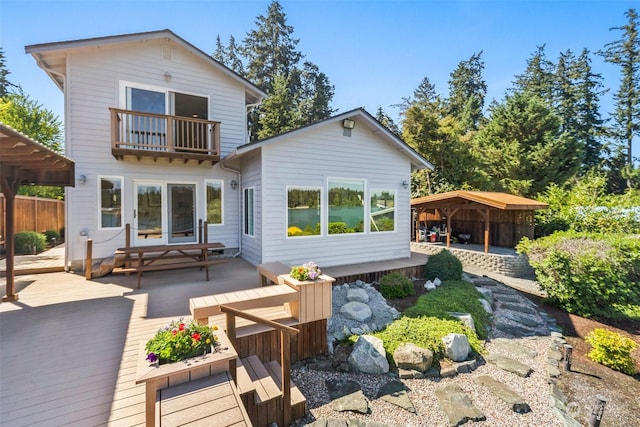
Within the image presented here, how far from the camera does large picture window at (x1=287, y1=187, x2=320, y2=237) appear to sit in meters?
7.34

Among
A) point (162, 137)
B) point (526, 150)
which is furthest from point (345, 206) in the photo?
point (526, 150)

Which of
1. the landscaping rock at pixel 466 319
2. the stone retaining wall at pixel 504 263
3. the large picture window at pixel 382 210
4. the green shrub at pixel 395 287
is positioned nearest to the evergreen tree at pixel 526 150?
the stone retaining wall at pixel 504 263

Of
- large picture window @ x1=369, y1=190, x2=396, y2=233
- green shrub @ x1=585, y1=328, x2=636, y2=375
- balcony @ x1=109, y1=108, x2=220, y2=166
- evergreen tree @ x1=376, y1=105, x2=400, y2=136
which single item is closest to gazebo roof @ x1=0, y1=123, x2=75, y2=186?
balcony @ x1=109, y1=108, x2=220, y2=166

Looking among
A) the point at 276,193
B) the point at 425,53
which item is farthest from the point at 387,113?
the point at 276,193

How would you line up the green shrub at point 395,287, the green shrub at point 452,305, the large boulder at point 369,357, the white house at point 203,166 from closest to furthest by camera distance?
the large boulder at point 369,357, the green shrub at point 452,305, the green shrub at point 395,287, the white house at point 203,166

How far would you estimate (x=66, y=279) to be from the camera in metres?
6.46

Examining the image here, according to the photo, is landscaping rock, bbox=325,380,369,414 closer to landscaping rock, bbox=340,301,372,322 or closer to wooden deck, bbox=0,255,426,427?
landscaping rock, bbox=340,301,372,322

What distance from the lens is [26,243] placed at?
31.9 ft

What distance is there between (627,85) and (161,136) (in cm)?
3670

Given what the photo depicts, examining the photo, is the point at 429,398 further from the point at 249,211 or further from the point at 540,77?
the point at 540,77

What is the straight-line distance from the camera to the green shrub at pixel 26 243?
9664 mm

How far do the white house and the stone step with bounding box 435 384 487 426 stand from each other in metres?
4.48

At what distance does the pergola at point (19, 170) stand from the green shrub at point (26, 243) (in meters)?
5.47

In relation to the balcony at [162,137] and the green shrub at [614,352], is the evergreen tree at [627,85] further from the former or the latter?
the balcony at [162,137]
